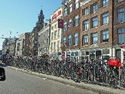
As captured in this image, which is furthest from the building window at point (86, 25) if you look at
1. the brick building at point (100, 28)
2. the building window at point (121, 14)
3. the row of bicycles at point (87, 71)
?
the row of bicycles at point (87, 71)

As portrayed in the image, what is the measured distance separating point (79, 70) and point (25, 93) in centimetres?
427

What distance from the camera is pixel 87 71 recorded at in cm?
887

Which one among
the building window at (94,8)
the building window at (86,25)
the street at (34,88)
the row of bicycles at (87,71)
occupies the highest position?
the building window at (94,8)

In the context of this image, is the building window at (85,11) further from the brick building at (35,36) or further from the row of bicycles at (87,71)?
the brick building at (35,36)

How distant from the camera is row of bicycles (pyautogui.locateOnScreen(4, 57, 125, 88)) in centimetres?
734

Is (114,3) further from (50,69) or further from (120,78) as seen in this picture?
(120,78)

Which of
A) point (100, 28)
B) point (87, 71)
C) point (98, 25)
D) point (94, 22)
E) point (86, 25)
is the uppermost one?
point (94, 22)

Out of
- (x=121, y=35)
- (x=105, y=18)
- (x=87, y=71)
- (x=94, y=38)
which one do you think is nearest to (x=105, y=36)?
(x=94, y=38)

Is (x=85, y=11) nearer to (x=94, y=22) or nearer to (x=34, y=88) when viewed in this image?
(x=94, y=22)

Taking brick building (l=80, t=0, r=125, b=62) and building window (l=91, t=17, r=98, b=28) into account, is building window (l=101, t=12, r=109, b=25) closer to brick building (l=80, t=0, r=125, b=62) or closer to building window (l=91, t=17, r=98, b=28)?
brick building (l=80, t=0, r=125, b=62)

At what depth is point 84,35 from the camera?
27219mm

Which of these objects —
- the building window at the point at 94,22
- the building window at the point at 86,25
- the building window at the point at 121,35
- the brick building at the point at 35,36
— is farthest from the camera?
the brick building at the point at 35,36

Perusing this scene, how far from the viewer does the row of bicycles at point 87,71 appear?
24.1 feet

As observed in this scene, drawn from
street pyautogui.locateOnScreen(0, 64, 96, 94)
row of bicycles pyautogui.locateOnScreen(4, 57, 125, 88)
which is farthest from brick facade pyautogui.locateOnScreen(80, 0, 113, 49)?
street pyautogui.locateOnScreen(0, 64, 96, 94)
